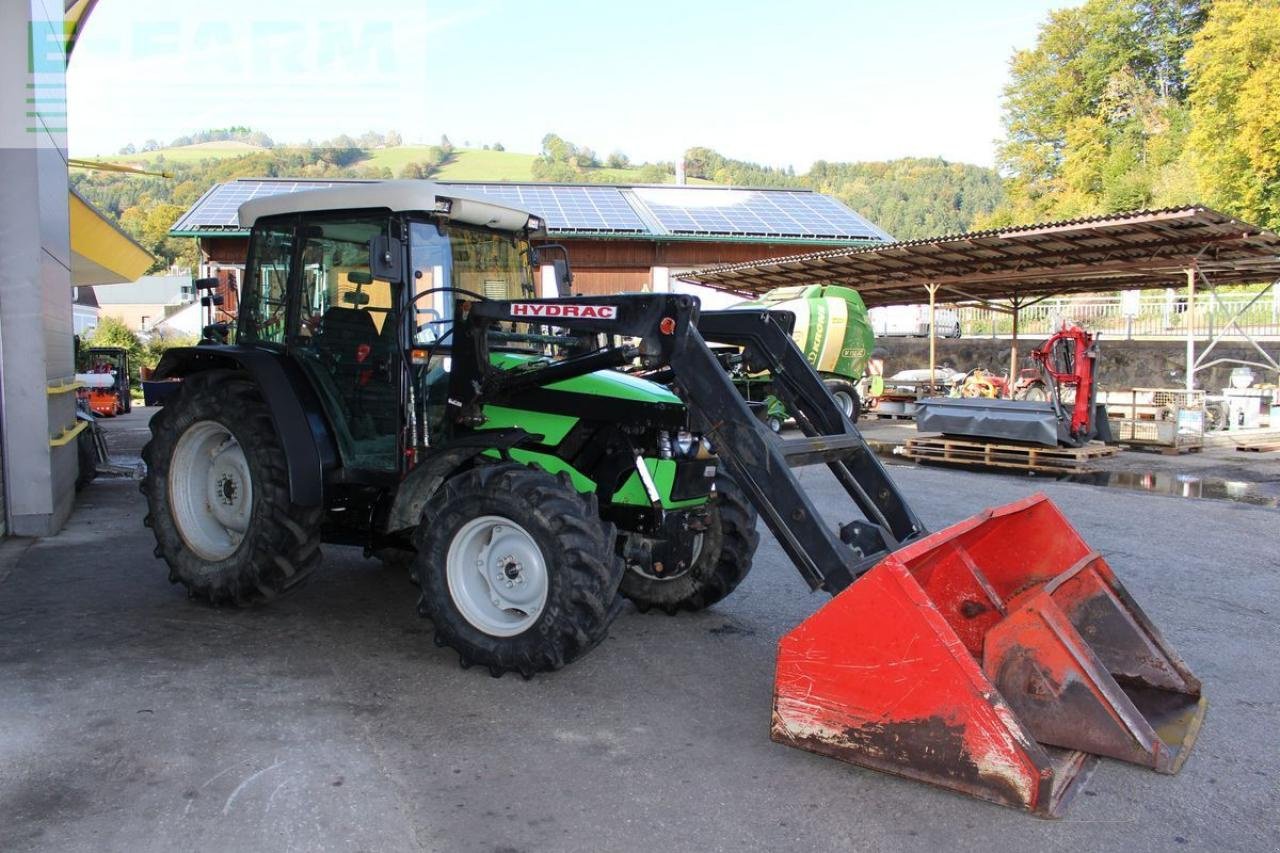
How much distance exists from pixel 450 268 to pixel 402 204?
0.41 metres

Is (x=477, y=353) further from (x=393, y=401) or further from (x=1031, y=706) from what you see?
(x=1031, y=706)

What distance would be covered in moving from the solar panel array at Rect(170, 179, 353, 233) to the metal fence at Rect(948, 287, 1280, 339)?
1718cm

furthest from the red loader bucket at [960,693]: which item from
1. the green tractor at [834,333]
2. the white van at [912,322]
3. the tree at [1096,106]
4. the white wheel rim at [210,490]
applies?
the tree at [1096,106]

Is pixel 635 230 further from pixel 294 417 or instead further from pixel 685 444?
pixel 685 444

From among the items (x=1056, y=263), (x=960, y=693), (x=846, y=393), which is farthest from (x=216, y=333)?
(x=1056, y=263)

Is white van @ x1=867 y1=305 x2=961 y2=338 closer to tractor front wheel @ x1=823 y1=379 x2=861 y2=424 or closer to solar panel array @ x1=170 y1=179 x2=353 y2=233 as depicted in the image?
tractor front wheel @ x1=823 y1=379 x2=861 y2=424

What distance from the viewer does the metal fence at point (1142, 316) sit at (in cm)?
2400

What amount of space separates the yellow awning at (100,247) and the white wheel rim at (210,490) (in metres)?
6.03

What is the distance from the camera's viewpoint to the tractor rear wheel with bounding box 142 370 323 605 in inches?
208

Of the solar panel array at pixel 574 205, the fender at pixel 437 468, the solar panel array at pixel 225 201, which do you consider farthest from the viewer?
the solar panel array at pixel 574 205

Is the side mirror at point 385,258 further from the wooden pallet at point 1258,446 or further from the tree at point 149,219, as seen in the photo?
the tree at point 149,219

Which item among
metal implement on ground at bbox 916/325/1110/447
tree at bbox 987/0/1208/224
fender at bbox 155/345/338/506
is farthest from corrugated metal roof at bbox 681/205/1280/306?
tree at bbox 987/0/1208/224

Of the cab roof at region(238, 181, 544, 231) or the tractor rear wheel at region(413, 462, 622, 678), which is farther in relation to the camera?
the cab roof at region(238, 181, 544, 231)

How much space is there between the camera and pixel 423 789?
11.6 feet
